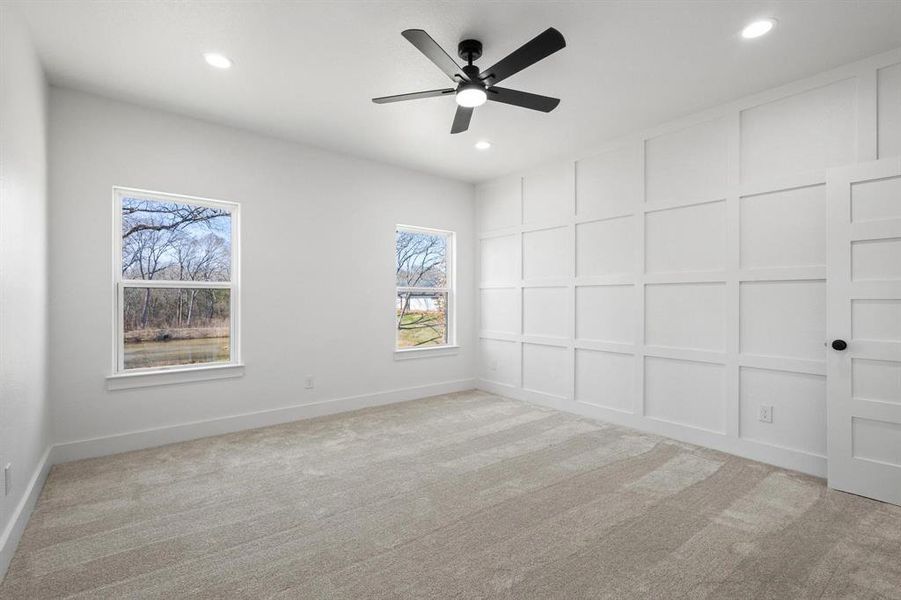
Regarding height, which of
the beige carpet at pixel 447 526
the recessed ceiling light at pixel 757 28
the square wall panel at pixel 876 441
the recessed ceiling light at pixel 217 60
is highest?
the recessed ceiling light at pixel 217 60

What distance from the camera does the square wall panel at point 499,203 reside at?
5.36 m

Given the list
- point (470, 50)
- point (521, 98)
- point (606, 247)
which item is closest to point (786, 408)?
point (606, 247)

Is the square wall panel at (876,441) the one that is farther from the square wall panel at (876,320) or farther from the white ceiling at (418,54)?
the white ceiling at (418,54)

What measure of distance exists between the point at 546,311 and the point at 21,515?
440 centimetres

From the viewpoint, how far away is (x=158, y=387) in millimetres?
3664

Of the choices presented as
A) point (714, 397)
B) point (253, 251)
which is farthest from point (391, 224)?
point (714, 397)

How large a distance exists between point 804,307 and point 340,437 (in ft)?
12.3

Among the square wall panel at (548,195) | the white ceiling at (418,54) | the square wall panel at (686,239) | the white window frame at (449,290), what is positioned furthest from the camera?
the white window frame at (449,290)

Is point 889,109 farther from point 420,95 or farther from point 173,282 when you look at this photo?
point 173,282

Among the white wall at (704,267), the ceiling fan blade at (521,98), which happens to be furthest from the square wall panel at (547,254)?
the ceiling fan blade at (521,98)

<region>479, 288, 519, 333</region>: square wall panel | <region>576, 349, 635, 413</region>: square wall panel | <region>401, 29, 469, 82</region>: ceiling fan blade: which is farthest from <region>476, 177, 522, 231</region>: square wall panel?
<region>401, 29, 469, 82</region>: ceiling fan blade

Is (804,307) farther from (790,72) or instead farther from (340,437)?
(340,437)

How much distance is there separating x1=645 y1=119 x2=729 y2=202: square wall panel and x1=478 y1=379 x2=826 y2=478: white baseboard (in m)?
1.96

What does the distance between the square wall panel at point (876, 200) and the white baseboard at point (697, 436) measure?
163 centimetres
